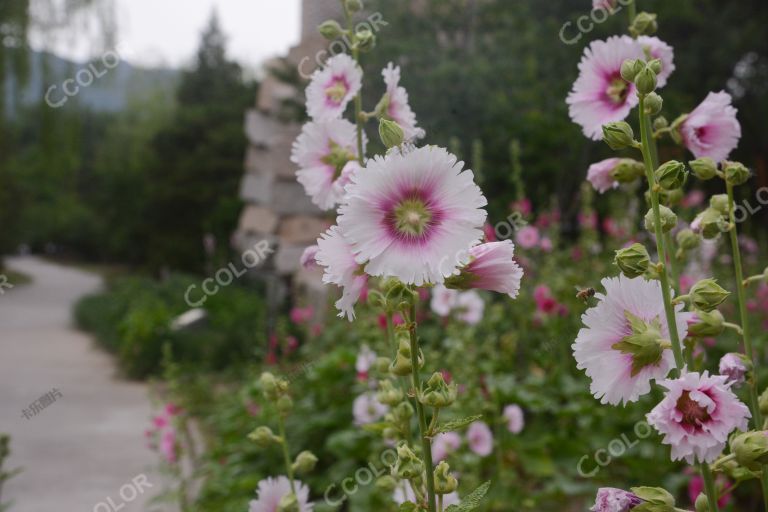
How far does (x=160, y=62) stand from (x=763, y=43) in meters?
25.4

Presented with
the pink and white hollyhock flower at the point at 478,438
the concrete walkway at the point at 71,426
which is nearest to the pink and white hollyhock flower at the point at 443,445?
the pink and white hollyhock flower at the point at 478,438

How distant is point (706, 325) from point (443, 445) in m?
1.10

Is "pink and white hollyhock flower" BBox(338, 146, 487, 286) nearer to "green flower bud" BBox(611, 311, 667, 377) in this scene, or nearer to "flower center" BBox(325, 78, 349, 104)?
"green flower bud" BBox(611, 311, 667, 377)

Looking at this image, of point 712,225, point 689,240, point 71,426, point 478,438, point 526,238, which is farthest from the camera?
point 71,426

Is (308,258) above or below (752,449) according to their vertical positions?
above

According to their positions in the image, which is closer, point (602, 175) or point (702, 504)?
point (702, 504)

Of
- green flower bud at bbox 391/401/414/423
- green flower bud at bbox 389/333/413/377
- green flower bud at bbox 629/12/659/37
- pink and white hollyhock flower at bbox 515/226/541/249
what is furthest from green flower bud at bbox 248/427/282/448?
pink and white hollyhock flower at bbox 515/226/541/249

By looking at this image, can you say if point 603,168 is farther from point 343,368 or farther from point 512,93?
point 512,93

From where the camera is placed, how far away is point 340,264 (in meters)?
0.79

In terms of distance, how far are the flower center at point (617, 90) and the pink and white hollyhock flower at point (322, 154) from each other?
370mm

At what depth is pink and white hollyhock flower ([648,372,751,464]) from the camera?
0.73m

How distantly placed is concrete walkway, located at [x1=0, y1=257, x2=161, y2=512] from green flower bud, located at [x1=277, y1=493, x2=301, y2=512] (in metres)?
2.88

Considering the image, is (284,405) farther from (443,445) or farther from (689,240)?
(443,445)

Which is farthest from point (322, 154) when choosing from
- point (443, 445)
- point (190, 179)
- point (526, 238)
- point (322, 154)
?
point (190, 179)
